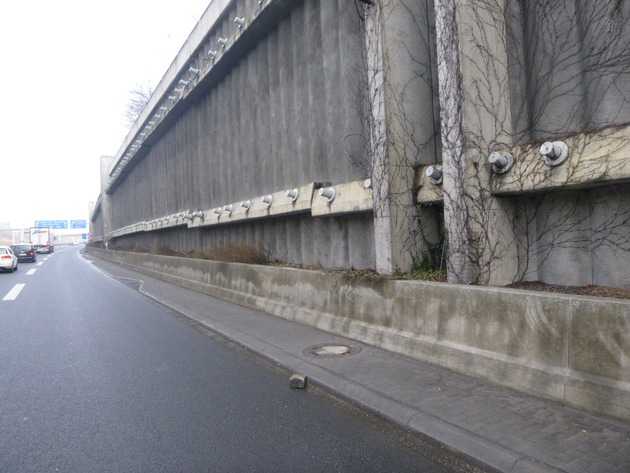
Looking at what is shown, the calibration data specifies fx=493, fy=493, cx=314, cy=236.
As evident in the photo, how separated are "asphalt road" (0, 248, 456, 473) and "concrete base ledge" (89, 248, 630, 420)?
1.24m

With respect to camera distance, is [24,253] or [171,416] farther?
[24,253]

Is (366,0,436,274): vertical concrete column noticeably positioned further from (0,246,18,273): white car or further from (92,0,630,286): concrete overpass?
(0,246,18,273): white car

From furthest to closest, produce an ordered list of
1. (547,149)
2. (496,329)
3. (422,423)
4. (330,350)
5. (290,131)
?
1. (290,131)
2. (330,350)
3. (547,149)
4. (496,329)
5. (422,423)

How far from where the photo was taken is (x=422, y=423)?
3.86 metres

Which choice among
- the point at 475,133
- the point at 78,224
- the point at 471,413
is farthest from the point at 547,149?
the point at 78,224

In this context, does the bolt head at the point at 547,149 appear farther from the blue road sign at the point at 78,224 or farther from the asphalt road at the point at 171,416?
the blue road sign at the point at 78,224

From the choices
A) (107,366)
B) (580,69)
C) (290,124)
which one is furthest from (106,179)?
(580,69)

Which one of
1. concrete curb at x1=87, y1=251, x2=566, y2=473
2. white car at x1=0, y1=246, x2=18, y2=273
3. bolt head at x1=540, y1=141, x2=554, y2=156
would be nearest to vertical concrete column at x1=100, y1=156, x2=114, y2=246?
white car at x1=0, y1=246, x2=18, y2=273

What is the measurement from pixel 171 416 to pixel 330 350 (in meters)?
2.24

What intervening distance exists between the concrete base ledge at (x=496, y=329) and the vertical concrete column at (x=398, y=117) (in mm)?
726

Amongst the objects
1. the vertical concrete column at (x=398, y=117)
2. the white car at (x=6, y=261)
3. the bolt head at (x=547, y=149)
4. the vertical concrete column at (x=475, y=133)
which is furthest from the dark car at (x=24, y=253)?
the bolt head at (x=547, y=149)

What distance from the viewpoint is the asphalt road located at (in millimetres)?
3574

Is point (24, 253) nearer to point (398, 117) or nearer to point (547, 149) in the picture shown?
point (398, 117)

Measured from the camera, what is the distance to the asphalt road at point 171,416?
3.57 m
